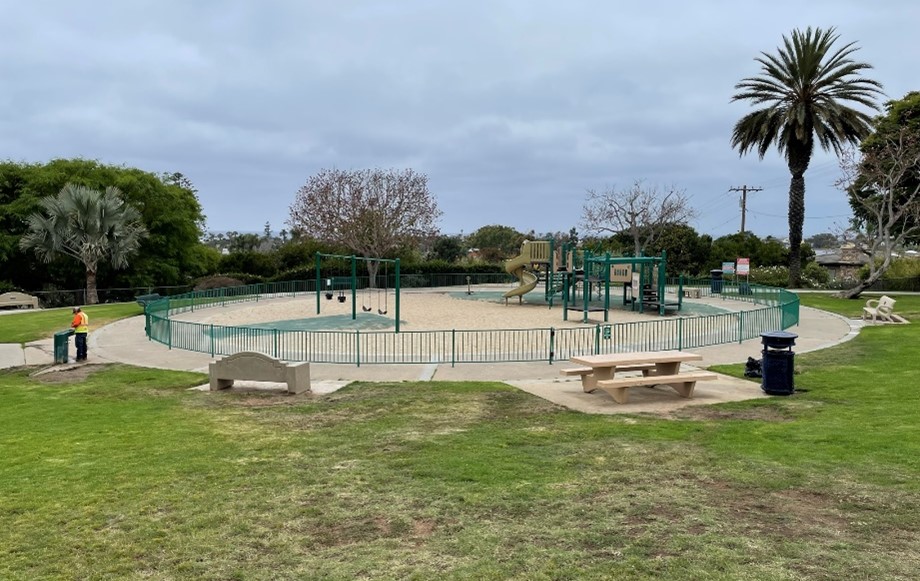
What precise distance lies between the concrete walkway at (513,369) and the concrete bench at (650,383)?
0.61ft

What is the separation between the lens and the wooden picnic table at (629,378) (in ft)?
37.8

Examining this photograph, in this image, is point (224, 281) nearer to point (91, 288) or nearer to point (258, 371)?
point (91, 288)

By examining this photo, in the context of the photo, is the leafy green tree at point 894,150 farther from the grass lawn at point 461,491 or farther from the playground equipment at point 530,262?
the grass lawn at point 461,491

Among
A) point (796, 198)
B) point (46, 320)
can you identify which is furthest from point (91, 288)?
point (796, 198)

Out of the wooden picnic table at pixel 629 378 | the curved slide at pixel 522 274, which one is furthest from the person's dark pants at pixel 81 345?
the curved slide at pixel 522 274

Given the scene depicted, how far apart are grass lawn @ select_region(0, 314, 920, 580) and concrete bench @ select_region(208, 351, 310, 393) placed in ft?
4.48

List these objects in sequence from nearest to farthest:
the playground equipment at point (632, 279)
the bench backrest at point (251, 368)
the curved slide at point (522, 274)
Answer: the bench backrest at point (251, 368) < the playground equipment at point (632, 279) < the curved slide at point (522, 274)

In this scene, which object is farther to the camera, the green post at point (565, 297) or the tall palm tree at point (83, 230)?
the tall palm tree at point (83, 230)

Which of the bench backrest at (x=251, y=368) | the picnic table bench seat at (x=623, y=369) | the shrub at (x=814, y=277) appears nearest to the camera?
the picnic table bench seat at (x=623, y=369)

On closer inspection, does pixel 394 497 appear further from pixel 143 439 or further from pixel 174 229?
pixel 174 229

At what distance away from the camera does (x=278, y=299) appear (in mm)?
39438

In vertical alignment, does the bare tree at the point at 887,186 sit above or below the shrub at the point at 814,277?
above

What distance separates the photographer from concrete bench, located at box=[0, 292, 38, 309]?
35.4 meters

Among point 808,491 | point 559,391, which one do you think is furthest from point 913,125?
point 808,491
